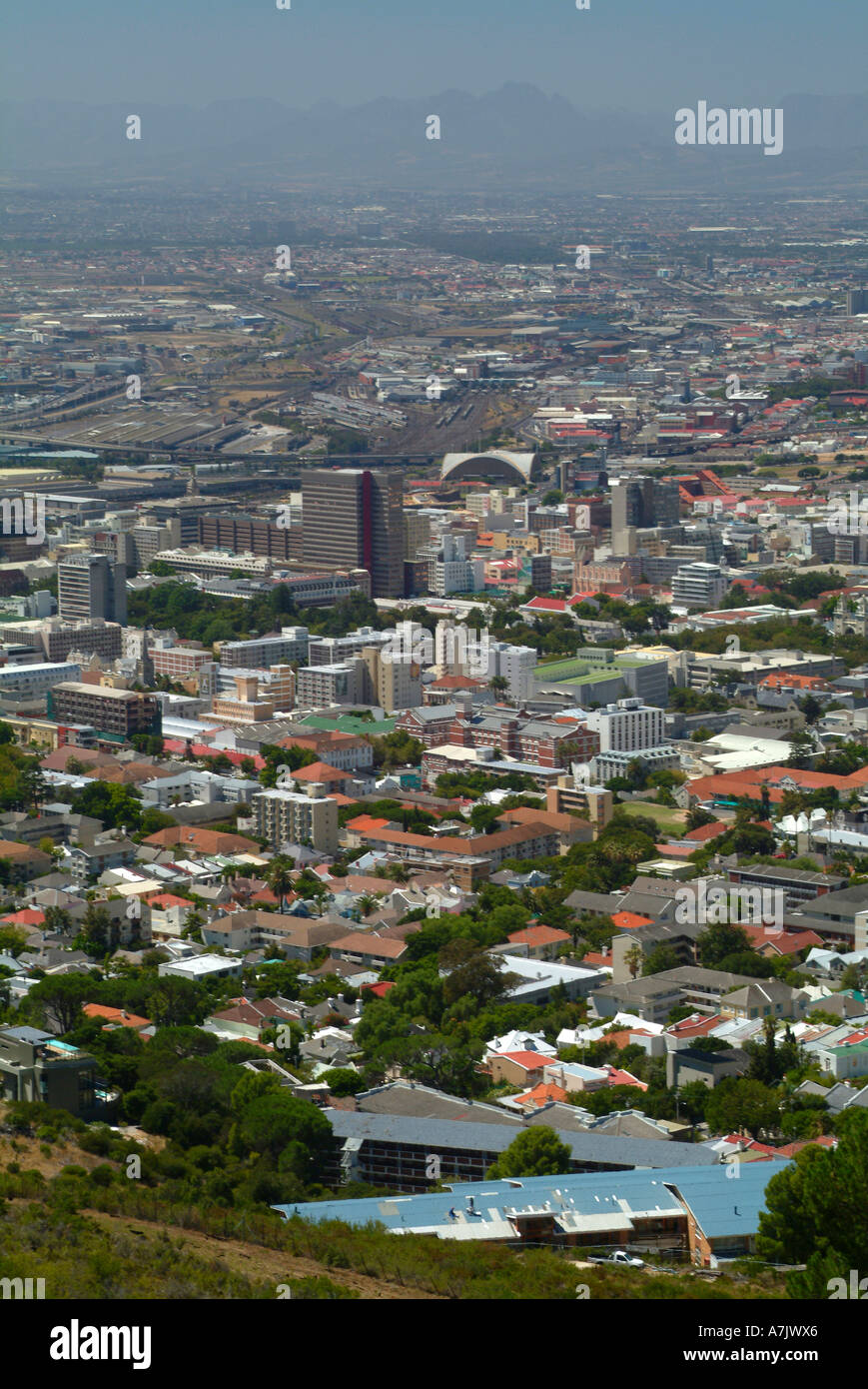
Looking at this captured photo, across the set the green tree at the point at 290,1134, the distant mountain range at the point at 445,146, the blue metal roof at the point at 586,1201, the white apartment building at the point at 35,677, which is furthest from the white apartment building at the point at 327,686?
the distant mountain range at the point at 445,146

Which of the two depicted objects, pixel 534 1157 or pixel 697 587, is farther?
pixel 697 587

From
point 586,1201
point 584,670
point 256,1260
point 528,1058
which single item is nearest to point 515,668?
point 584,670

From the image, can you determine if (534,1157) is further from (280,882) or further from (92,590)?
(92,590)

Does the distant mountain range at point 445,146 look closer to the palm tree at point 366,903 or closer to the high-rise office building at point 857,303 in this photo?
the high-rise office building at point 857,303

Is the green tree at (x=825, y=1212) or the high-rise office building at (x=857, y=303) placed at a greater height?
the high-rise office building at (x=857, y=303)

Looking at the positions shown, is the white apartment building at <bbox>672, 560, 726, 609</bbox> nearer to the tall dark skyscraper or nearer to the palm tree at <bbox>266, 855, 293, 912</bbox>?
the tall dark skyscraper

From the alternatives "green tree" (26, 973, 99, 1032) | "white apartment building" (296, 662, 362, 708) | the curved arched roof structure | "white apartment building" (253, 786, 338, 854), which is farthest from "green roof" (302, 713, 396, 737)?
the curved arched roof structure
